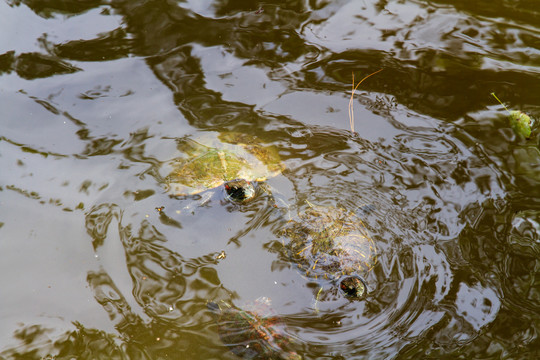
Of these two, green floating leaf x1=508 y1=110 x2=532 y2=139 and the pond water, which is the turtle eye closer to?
the pond water

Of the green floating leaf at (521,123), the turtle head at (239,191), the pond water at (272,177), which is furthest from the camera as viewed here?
the green floating leaf at (521,123)

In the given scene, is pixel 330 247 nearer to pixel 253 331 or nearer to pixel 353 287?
pixel 353 287

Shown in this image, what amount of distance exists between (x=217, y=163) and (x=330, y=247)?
3.72 feet

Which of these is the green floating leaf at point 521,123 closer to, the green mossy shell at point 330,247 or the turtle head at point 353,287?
the green mossy shell at point 330,247

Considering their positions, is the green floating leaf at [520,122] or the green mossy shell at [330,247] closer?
the green mossy shell at [330,247]

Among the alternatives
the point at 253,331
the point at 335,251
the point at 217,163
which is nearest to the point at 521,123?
the point at 335,251

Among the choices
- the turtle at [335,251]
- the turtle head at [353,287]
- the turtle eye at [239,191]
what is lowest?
the turtle head at [353,287]

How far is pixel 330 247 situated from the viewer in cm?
288

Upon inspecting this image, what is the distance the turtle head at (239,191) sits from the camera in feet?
10.7

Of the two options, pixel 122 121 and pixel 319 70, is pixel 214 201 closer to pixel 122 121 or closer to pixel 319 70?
pixel 122 121

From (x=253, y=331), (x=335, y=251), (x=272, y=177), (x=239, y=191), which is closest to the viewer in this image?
(x=253, y=331)

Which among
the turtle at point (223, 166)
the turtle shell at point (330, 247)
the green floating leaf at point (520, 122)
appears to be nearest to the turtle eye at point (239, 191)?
the turtle at point (223, 166)

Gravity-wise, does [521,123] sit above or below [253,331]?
above

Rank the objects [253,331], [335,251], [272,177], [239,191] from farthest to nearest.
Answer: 1. [272,177]
2. [239,191]
3. [335,251]
4. [253,331]
